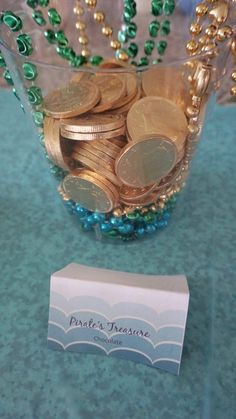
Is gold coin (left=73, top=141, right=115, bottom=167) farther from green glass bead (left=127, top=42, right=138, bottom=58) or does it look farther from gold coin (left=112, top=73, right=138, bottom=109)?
green glass bead (left=127, top=42, right=138, bottom=58)

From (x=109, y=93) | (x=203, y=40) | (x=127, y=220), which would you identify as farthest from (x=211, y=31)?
(x=127, y=220)

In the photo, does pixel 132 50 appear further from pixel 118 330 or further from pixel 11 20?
pixel 118 330

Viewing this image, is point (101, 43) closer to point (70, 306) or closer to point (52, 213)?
point (52, 213)

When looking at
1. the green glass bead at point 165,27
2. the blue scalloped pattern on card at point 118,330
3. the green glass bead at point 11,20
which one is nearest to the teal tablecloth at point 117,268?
the blue scalloped pattern on card at point 118,330

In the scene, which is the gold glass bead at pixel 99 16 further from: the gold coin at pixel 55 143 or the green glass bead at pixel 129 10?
the gold coin at pixel 55 143

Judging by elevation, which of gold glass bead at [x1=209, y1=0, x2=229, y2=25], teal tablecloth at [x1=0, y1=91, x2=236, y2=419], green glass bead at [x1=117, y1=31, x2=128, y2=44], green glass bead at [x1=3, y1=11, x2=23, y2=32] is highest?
gold glass bead at [x1=209, y1=0, x2=229, y2=25]

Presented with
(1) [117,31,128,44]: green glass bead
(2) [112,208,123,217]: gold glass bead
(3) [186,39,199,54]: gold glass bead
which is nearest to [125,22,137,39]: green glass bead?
(1) [117,31,128,44]: green glass bead
